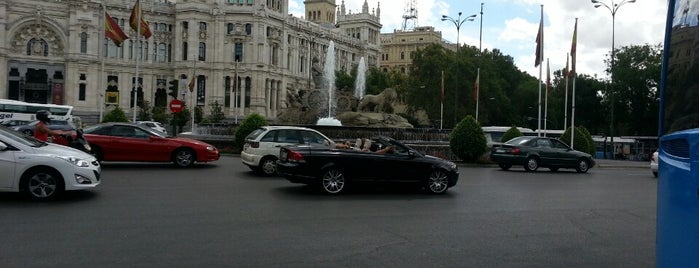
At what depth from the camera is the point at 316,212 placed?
32.1 feet

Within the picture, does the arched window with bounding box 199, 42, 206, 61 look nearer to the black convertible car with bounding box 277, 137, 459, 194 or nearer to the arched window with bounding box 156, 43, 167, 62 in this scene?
the arched window with bounding box 156, 43, 167, 62

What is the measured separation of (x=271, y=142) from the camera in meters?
16.4

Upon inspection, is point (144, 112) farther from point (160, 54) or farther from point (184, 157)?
point (184, 157)

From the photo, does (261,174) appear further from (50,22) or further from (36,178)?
(50,22)

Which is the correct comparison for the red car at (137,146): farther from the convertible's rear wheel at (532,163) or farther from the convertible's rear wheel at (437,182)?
the convertible's rear wheel at (532,163)

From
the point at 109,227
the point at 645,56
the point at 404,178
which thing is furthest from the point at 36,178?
the point at 645,56

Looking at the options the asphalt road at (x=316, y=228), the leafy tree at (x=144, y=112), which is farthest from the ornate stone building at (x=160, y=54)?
the asphalt road at (x=316, y=228)

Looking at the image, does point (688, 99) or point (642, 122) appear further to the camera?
point (642, 122)

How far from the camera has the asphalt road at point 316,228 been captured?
6410mm

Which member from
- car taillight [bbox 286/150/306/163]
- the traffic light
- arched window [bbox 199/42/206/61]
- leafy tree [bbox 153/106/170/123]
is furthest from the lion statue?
arched window [bbox 199/42/206/61]

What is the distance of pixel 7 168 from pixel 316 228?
554 centimetres

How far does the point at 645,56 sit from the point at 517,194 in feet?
170

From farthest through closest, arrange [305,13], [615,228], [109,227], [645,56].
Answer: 1. [305,13]
2. [645,56]
3. [615,228]
4. [109,227]

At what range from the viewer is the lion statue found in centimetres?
3659
